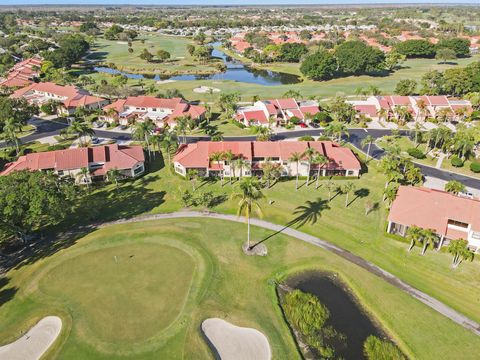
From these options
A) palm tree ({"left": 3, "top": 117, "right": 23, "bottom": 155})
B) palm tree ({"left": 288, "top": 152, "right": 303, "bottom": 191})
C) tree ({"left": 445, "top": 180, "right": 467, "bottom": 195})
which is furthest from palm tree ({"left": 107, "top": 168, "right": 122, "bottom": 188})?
tree ({"left": 445, "top": 180, "right": 467, "bottom": 195})

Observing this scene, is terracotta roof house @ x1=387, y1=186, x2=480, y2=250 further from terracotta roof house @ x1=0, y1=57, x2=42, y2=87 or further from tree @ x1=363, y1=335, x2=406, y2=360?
terracotta roof house @ x1=0, y1=57, x2=42, y2=87

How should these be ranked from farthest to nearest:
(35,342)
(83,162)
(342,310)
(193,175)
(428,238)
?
(83,162), (193,175), (428,238), (342,310), (35,342)

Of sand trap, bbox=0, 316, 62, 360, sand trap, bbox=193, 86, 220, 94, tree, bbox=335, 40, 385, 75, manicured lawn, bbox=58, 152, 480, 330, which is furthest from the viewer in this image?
tree, bbox=335, 40, 385, 75

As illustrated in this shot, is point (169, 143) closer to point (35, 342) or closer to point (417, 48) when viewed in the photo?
point (35, 342)

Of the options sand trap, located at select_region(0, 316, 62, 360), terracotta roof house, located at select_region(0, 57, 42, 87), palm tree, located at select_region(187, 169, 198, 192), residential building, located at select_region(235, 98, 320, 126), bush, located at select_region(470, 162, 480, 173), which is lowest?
sand trap, located at select_region(0, 316, 62, 360)

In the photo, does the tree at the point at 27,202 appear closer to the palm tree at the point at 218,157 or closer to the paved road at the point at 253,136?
the palm tree at the point at 218,157


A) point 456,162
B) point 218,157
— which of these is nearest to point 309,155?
→ point 218,157
